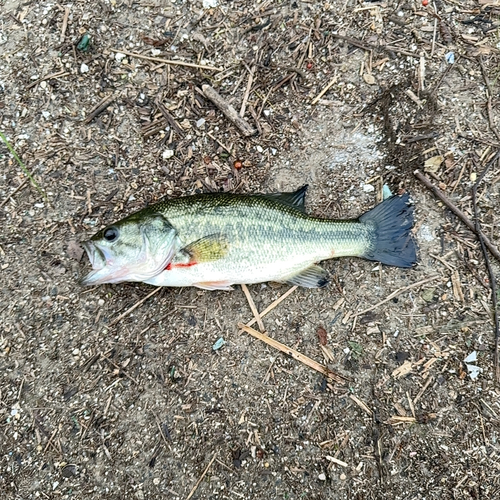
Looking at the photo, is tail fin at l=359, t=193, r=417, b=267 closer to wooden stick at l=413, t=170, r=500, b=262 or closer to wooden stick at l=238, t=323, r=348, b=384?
wooden stick at l=413, t=170, r=500, b=262

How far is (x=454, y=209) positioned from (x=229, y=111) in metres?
2.40

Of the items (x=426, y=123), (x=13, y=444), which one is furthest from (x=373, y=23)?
(x=13, y=444)

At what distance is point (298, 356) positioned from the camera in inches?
144

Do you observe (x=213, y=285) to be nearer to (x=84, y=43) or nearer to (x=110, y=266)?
(x=110, y=266)

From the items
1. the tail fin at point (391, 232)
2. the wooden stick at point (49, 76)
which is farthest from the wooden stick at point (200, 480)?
the wooden stick at point (49, 76)

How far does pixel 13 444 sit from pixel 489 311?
469 cm

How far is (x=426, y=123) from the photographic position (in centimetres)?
375

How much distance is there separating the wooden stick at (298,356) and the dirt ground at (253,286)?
5 centimetres

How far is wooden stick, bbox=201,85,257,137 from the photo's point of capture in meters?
3.80

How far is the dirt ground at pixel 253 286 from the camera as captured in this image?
11.6ft

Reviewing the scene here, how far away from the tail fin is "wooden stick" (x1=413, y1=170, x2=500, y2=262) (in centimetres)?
31

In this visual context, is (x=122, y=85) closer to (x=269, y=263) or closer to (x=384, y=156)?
(x=269, y=263)

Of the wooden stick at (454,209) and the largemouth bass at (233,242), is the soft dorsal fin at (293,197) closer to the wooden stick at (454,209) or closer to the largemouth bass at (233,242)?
the largemouth bass at (233,242)

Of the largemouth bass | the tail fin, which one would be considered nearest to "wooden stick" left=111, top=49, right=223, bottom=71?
the largemouth bass
